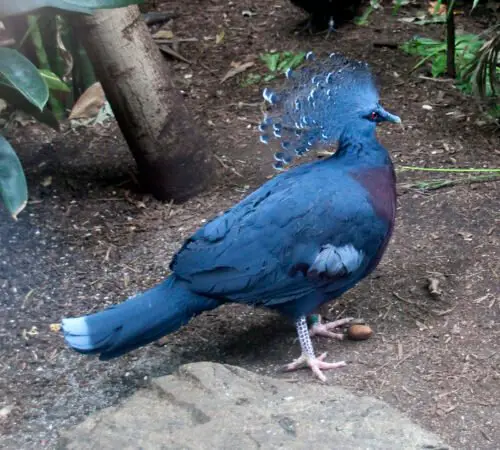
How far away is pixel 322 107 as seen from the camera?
10.9 feet

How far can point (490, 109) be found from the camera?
4.82 m

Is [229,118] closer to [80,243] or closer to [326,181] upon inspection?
[80,243]

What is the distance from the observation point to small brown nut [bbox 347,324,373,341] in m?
3.38

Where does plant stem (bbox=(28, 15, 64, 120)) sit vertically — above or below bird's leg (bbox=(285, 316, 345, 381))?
above

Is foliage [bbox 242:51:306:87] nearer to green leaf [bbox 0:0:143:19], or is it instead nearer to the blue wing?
green leaf [bbox 0:0:143:19]

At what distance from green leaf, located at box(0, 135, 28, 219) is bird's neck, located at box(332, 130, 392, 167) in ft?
4.06

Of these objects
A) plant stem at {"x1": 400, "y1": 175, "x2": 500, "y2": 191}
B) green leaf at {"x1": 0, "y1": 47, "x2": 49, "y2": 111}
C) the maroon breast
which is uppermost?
green leaf at {"x1": 0, "y1": 47, "x2": 49, "y2": 111}

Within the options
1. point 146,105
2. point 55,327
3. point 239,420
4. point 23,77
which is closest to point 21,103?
point 146,105

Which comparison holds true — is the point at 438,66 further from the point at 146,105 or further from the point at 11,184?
the point at 11,184

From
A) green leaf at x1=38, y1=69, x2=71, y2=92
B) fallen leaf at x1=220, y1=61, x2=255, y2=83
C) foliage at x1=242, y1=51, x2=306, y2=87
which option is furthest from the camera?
fallen leaf at x1=220, y1=61, x2=255, y2=83

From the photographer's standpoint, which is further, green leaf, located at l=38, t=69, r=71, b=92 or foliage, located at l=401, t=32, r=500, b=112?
green leaf, located at l=38, t=69, r=71, b=92

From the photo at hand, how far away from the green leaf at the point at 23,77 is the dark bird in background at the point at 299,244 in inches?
35.4

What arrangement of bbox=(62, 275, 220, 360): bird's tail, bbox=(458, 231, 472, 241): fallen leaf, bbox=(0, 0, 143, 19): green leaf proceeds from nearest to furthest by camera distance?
bbox=(62, 275, 220, 360): bird's tail → bbox=(0, 0, 143, 19): green leaf → bbox=(458, 231, 472, 241): fallen leaf

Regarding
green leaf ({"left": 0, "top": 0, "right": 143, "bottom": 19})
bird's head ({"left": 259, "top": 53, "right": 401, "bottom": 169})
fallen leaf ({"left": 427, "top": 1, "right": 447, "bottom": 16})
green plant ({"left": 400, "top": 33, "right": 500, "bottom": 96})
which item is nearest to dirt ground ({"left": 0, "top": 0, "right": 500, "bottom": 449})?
green plant ({"left": 400, "top": 33, "right": 500, "bottom": 96})
